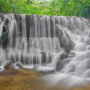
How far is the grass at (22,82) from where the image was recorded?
20.3ft

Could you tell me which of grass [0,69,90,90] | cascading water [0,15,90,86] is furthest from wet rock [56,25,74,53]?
grass [0,69,90,90]

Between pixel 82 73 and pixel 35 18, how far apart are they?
21.7 feet

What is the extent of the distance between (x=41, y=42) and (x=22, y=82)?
6016 millimetres

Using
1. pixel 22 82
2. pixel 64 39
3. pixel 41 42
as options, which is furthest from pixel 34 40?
pixel 22 82

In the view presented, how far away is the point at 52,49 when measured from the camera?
12500 mm

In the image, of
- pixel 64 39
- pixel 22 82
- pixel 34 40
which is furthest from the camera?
pixel 34 40

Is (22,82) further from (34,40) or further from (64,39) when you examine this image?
(64,39)

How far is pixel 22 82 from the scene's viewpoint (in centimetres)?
686

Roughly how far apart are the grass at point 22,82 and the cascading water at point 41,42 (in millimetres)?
2175

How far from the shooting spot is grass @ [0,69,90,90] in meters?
6.20

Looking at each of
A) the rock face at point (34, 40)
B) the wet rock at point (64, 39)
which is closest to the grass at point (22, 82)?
the rock face at point (34, 40)

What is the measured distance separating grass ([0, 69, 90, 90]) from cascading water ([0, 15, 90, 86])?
2.18 metres

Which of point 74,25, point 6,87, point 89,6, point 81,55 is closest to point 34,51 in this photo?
point 81,55

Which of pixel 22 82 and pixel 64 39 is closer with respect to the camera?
pixel 22 82
